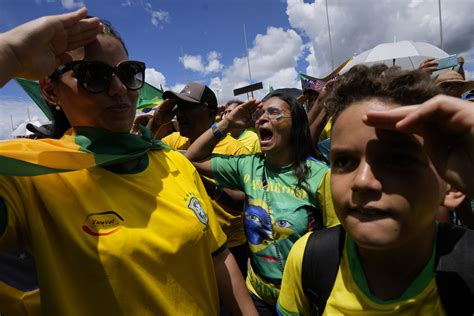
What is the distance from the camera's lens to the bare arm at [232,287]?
5.47 feet

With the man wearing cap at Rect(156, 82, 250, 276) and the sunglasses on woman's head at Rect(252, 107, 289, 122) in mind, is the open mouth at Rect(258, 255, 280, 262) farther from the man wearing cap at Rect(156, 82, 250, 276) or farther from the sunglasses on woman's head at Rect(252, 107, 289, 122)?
the sunglasses on woman's head at Rect(252, 107, 289, 122)

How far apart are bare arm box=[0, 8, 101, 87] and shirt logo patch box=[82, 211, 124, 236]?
21.8 inches

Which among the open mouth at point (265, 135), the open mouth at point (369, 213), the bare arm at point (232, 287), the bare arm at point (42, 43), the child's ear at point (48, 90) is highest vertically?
the bare arm at point (42, 43)

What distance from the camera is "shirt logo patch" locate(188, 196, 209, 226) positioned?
4.80ft

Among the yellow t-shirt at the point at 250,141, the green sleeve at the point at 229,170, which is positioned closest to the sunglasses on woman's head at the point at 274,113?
the green sleeve at the point at 229,170

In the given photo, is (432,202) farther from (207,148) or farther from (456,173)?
(207,148)

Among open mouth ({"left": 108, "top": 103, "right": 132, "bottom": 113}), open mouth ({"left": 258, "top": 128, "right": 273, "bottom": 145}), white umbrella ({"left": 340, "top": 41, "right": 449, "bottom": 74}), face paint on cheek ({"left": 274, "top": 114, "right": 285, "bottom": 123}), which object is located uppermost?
white umbrella ({"left": 340, "top": 41, "right": 449, "bottom": 74})

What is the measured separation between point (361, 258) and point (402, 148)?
527 millimetres

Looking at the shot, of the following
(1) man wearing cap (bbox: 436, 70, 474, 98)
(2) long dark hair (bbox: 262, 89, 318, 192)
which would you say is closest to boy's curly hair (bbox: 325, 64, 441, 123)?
(2) long dark hair (bbox: 262, 89, 318, 192)

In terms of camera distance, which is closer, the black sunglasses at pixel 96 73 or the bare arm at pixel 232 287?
the black sunglasses at pixel 96 73

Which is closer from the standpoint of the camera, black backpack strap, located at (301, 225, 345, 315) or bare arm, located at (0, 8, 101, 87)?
bare arm, located at (0, 8, 101, 87)

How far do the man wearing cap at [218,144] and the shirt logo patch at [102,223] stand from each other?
1.68m

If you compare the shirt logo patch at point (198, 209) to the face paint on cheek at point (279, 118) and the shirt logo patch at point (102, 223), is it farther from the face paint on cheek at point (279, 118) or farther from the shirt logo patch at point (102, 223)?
the face paint on cheek at point (279, 118)

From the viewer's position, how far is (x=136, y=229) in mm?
1230
